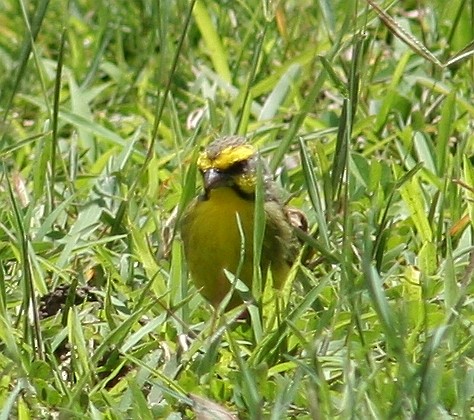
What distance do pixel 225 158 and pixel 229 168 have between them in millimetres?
35

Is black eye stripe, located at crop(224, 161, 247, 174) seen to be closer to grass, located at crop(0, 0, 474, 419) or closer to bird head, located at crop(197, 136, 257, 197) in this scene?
bird head, located at crop(197, 136, 257, 197)

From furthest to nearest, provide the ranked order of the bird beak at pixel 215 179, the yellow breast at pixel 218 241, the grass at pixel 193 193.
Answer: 1. the bird beak at pixel 215 179
2. the yellow breast at pixel 218 241
3. the grass at pixel 193 193

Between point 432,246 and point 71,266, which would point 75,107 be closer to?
point 71,266

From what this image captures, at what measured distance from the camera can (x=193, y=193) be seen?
464 cm

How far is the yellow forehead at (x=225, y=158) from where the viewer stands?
4.50m

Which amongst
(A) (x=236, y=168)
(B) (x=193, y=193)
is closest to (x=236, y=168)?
(A) (x=236, y=168)

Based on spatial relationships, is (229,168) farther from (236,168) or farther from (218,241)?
(218,241)

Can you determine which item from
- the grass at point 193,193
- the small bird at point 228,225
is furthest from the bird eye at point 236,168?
the grass at point 193,193

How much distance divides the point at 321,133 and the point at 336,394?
182 centimetres

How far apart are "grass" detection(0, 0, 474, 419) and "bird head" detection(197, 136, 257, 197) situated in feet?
0.28

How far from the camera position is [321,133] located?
518 centimetres

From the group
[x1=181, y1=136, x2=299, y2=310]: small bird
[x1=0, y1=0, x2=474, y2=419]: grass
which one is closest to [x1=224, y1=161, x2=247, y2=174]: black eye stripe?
[x1=181, y1=136, x2=299, y2=310]: small bird

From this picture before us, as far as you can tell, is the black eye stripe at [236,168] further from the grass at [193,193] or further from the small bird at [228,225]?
the grass at [193,193]

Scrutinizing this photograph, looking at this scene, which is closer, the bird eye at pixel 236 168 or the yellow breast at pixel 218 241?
the yellow breast at pixel 218 241
